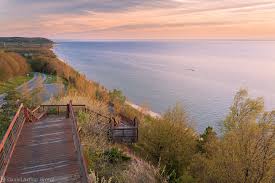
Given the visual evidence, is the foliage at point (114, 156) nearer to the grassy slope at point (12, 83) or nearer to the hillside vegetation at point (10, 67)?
the grassy slope at point (12, 83)

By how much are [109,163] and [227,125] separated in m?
10.2

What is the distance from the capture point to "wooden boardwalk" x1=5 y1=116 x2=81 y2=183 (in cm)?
1056

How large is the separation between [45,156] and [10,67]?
48.1 m

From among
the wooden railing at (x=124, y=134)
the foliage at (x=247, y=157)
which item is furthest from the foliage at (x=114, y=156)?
the wooden railing at (x=124, y=134)

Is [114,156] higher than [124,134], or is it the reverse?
[114,156]

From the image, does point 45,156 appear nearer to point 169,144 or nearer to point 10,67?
point 169,144

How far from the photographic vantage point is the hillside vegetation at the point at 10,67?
1985 inches

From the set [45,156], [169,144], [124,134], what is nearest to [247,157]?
[169,144]

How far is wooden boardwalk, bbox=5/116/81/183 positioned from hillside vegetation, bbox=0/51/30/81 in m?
38.4

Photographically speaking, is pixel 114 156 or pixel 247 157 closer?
pixel 247 157

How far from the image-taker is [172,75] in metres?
107

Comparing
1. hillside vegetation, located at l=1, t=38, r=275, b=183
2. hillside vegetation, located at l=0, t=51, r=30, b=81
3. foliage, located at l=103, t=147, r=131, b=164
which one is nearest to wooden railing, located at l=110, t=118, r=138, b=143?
hillside vegetation, located at l=1, t=38, r=275, b=183

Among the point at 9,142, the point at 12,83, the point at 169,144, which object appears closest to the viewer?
the point at 9,142

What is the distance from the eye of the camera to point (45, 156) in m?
12.1
